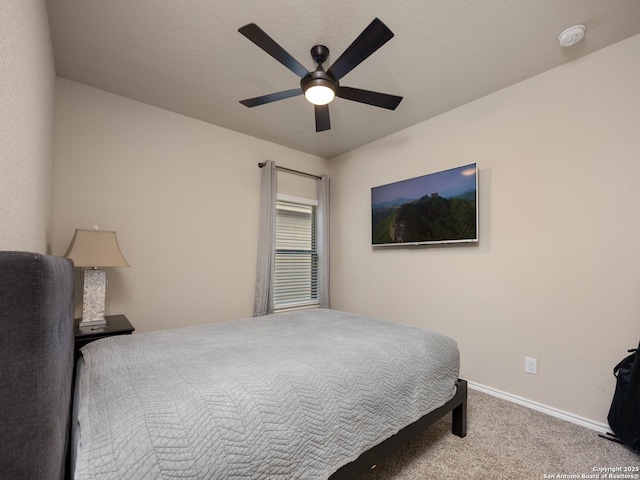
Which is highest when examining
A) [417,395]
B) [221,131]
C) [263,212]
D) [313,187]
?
[221,131]

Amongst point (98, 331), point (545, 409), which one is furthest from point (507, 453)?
point (98, 331)

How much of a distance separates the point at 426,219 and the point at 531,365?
151cm

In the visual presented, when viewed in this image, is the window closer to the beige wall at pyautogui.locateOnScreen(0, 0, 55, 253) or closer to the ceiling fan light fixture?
the ceiling fan light fixture

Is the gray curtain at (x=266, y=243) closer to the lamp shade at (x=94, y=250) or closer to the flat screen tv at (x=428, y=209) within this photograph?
the flat screen tv at (x=428, y=209)

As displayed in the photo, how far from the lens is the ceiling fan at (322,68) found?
1.50m

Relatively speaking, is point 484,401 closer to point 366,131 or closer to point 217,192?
point 366,131

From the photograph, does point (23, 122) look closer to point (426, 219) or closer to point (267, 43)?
point (267, 43)

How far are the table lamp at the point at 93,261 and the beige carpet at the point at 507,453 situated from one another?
7.21 feet

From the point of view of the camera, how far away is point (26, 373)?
1.95 feet

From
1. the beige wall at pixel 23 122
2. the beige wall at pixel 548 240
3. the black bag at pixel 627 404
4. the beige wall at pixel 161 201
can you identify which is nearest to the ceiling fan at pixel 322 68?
the beige wall at pixel 23 122

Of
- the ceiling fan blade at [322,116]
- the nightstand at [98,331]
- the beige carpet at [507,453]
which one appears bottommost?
the beige carpet at [507,453]

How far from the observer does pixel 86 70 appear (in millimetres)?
2334

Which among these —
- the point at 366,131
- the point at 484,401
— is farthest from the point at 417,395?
the point at 366,131

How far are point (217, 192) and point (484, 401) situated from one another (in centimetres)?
323
